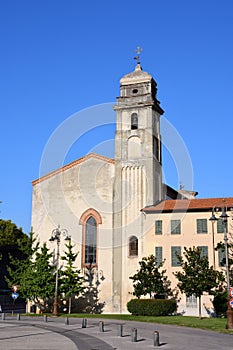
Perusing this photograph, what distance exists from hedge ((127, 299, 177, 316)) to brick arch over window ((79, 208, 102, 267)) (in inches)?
312

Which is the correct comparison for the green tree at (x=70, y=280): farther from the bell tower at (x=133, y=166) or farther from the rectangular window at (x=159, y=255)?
the rectangular window at (x=159, y=255)

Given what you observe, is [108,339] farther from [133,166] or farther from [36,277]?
[133,166]

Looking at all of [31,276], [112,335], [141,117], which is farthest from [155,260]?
[112,335]

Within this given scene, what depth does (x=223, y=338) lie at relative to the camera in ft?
73.4

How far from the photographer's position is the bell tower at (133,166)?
43656 millimetres

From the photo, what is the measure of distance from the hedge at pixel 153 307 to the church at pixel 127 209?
3.16m

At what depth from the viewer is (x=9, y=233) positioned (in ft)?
216

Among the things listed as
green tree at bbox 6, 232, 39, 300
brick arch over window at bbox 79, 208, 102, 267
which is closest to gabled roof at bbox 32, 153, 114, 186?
brick arch over window at bbox 79, 208, 102, 267

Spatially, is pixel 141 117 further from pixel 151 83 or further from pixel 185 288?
pixel 185 288

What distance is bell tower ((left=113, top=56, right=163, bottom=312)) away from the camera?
4366 cm

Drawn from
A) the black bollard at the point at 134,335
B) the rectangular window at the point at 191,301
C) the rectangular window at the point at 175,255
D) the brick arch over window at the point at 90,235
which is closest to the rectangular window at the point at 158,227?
the rectangular window at the point at 175,255

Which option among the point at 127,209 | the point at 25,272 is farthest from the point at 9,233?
the point at 127,209

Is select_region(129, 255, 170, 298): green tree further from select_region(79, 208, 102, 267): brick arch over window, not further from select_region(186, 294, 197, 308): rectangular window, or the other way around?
select_region(79, 208, 102, 267): brick arch over window

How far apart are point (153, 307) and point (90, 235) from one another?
1150cm
